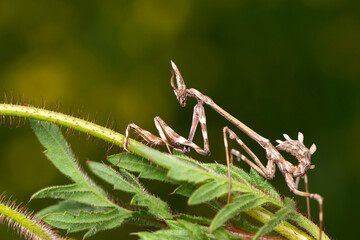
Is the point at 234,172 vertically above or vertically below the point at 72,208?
above

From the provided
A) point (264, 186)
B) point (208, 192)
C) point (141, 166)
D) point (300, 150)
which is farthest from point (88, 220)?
point (300, 150)

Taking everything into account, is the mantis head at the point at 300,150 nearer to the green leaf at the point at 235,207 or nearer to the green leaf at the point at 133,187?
the green leaf at the point at 235,207

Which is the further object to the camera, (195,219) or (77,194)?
(77,194)

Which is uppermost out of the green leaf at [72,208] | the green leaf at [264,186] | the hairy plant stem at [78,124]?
the hairy plant stem at [78,124]

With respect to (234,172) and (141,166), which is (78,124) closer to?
(141,166)

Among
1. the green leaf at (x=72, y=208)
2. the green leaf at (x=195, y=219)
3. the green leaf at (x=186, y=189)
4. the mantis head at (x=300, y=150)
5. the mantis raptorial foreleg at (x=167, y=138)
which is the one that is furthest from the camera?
the mantis head at (x=300, y=150)

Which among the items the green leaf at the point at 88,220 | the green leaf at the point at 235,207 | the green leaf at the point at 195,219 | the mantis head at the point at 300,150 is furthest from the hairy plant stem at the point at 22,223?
the mantis head at the point at 300,150
